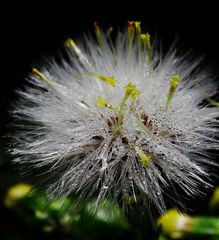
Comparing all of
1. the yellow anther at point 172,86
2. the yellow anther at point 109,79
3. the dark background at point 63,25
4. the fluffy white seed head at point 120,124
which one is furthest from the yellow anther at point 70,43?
the dark background at point 63,25

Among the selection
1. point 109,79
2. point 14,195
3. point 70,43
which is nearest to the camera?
point 109,79

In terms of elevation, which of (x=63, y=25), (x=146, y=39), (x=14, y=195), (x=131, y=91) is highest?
(x=63, y=25)

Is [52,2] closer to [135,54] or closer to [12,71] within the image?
[12,71]

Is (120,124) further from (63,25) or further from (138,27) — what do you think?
(63,25)

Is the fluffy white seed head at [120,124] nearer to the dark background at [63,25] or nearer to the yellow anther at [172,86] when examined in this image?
the yellow anther at [172,86]

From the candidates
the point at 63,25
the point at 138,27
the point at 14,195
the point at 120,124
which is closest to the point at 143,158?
the point at 120,124

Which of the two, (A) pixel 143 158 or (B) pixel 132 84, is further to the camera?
(B) pixel 132 84

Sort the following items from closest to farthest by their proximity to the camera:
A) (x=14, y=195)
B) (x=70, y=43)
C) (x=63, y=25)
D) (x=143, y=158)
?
(x=143, y=158), (x=70, y=43), (x=14, y=195), (x=63, y=25)

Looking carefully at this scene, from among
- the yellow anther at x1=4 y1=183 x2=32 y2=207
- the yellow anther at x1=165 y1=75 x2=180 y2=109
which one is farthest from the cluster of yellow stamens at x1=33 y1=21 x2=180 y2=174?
the yellow anther at x1=4 y1=183 x2=32 y2=207
